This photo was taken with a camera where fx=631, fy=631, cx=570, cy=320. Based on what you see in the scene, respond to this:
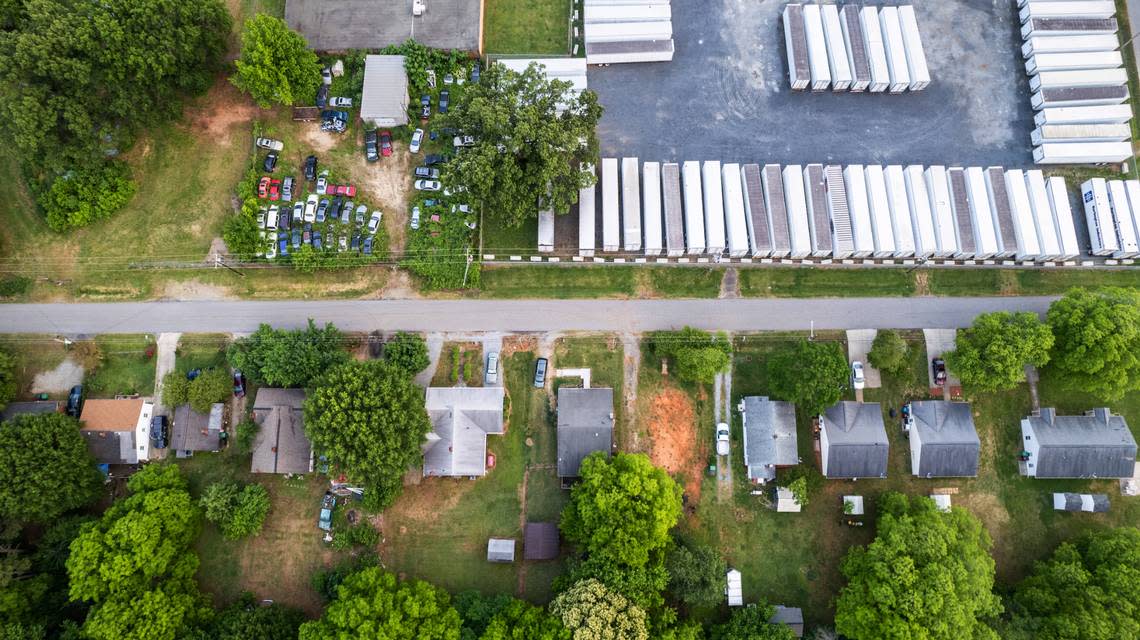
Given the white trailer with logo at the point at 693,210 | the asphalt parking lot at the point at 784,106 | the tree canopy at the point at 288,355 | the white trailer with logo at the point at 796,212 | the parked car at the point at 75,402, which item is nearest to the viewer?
the tree canopy at the point at 288,355

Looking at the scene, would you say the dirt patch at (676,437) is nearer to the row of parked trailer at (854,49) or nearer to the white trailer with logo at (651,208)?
the white trailer with logo at (651,208)

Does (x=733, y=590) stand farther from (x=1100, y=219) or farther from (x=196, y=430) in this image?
(x=196, y=430)

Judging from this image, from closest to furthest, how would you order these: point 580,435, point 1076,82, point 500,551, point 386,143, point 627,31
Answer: point 500,551
point 580,435
point 386,143
point 1076,82
point 627,31

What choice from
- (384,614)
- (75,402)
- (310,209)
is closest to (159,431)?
(75,402)

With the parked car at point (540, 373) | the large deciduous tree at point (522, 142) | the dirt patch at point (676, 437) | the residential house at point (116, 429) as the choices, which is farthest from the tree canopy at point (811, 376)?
the residential house at point (116, 429)

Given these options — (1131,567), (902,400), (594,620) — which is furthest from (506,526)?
(1131,567)
